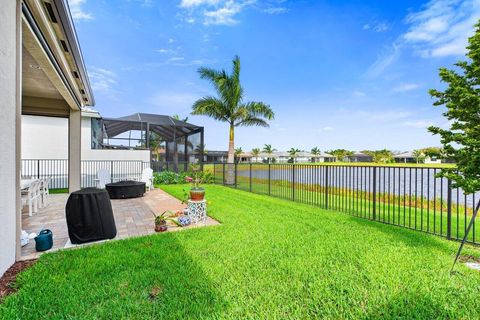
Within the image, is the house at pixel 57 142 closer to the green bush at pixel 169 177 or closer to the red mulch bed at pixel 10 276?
the green bush at pixel 169 177

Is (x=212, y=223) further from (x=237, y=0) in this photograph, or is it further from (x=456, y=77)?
(x=237, y=0)

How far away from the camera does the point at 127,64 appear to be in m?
12.0

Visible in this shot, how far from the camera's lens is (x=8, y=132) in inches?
103

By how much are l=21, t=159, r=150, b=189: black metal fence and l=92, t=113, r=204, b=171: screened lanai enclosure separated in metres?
1.66

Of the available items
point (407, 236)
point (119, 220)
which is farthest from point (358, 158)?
point (119, 220)

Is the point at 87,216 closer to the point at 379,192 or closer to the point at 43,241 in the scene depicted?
the point at 43,241

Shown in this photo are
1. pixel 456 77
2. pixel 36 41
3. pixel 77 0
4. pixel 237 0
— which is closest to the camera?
pixel 456 77

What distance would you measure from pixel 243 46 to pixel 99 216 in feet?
35.5

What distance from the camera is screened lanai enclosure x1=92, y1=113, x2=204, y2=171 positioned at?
43.5ft

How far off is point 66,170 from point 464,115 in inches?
569

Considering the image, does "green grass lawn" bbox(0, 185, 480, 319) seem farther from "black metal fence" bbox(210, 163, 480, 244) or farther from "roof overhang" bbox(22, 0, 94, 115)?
"roof overhang" bbox(22, 0, 94, 115)

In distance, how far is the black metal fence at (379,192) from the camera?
14.0 feet

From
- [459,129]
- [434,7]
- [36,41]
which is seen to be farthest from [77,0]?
[434,7]

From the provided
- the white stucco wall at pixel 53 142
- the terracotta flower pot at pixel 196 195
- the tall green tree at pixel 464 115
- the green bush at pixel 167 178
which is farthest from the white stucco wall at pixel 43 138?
the tall green tree at pixel 464 115
